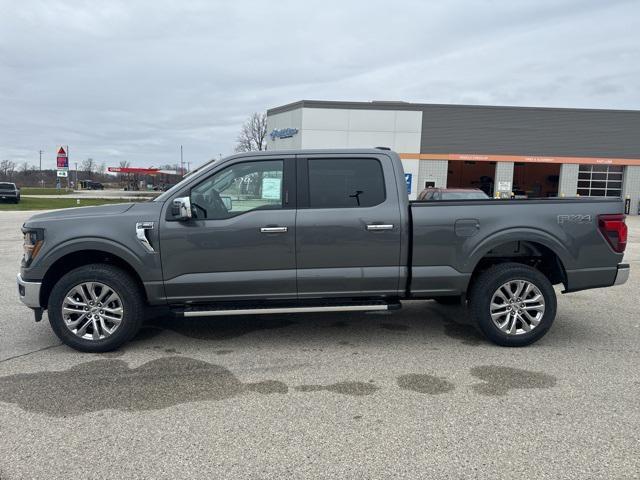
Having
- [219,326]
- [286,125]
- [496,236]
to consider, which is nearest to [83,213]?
[219,326]

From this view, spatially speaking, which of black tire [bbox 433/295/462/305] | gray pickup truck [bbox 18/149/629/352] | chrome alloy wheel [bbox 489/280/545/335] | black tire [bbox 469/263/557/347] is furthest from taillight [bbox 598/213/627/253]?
black tire [bbox 433/295/462/305]

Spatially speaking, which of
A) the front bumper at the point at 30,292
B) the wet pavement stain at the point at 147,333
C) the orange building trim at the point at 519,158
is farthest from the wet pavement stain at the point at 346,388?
the orange building trim at the point at 519,158

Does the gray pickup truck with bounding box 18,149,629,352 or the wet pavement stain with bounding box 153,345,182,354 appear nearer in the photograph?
the gray pickup truck with bounding box 18,149,629,352

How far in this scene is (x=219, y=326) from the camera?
588 cm

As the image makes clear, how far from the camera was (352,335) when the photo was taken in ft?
18.1

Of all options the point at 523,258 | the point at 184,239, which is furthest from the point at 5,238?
the point at 523,258

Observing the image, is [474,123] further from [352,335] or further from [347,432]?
[347,432]

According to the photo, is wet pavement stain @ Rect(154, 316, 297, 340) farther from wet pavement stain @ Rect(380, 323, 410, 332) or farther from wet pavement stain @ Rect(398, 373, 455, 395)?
wet pavement stain @ Rect(398, 373, 455, 395)

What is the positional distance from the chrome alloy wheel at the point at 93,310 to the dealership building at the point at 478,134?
1084 inches

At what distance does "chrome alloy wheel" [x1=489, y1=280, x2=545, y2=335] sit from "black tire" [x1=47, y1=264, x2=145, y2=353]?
11.8 ft

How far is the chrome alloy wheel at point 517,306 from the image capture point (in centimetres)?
505

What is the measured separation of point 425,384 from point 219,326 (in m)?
2.72

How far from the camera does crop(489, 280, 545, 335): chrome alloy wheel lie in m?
5.05

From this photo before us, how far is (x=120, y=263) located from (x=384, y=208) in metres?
2.76
